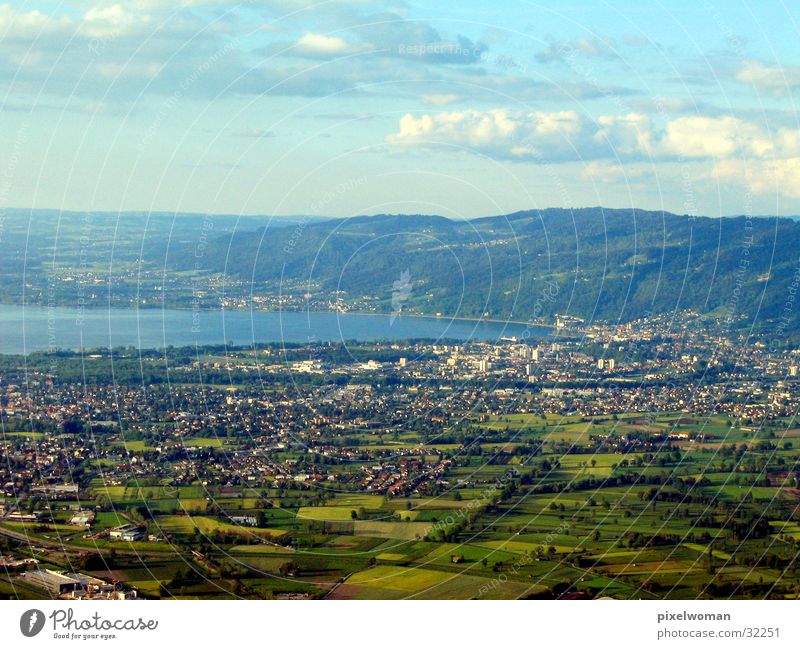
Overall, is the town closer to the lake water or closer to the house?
the house

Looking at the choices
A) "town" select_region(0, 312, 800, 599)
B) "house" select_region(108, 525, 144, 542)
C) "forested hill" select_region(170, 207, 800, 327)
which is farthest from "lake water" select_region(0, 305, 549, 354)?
"house" select_region(108, 525, 144, 542)

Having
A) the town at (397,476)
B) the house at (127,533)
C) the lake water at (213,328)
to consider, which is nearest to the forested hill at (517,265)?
the lake water at (213,328)

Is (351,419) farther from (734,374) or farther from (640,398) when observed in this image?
(734,374)

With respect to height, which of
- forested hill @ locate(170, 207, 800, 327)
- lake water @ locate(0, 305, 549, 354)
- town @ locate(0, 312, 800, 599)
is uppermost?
forested hill @ locate(170, 207, 800, 327)

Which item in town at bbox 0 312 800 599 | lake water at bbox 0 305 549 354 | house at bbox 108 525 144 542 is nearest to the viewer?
town at bbox 0 312 800 599

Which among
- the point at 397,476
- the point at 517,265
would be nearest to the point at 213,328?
the point at 517,265

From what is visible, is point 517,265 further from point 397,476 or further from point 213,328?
point 397,476

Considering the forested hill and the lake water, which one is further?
the forested hill
